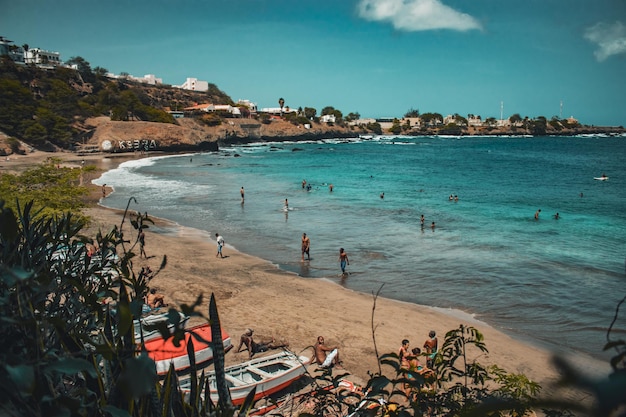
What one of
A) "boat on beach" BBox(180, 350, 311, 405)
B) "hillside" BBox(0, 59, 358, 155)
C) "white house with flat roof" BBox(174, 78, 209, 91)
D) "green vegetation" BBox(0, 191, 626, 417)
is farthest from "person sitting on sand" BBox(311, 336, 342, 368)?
"white house with flat roof" BBox(174, 78, 209, 91)

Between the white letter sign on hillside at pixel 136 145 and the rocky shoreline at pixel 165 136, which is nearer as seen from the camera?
the rocky shoreline at pixel 165 136

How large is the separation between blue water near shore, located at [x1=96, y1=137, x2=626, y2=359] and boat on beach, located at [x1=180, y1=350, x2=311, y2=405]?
192 inches

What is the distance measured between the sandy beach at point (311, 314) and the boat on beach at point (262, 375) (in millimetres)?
950

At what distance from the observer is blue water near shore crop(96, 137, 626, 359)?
15977 millimetres

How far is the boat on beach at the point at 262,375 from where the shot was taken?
895cm

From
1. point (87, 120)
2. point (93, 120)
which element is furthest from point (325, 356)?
point (87, 120)

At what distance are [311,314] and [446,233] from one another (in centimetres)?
1454

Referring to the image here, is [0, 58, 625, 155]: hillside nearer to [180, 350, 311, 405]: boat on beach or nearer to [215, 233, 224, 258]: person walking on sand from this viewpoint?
[215, 233, 224, 258]: person walking on sand

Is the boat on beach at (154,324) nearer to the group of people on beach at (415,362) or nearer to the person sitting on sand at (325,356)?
the group of people on beach at (415,362)

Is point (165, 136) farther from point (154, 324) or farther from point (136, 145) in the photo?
point (154, 324)

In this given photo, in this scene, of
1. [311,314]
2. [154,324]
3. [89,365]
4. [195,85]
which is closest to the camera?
[89,365]

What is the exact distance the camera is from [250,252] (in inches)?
875

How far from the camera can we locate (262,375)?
31.8 feet

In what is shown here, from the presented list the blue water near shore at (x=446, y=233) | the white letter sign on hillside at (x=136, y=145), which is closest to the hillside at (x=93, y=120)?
the white letter sign on hillside at (x=136, y=145)
